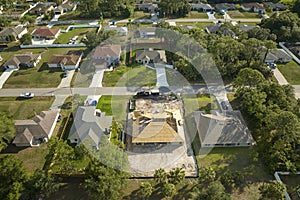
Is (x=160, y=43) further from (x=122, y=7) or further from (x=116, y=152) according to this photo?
(x=116, y=152)

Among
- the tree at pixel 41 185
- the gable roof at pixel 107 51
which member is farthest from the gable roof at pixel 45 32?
the tree at pixel 41 185

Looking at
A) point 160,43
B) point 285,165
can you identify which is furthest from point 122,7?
point 285,165

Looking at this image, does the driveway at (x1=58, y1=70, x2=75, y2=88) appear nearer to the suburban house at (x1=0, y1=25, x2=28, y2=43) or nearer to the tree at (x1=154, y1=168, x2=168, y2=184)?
the suburban house at (x1=0, y1=25, x2=28, y2=43)

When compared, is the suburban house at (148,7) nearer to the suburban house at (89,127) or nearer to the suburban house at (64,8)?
the suburban house at (64,8)

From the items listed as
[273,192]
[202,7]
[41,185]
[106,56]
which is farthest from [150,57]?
[202,7]

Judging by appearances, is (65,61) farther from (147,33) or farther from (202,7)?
(202,7)

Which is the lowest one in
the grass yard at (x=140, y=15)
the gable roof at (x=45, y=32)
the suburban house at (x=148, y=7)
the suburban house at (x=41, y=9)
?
the grass yard at (x=140, y=15)

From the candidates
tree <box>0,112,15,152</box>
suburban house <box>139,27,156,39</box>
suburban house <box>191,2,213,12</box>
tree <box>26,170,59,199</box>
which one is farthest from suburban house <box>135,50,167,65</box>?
suburban house <box>191,2,213,12</box>
